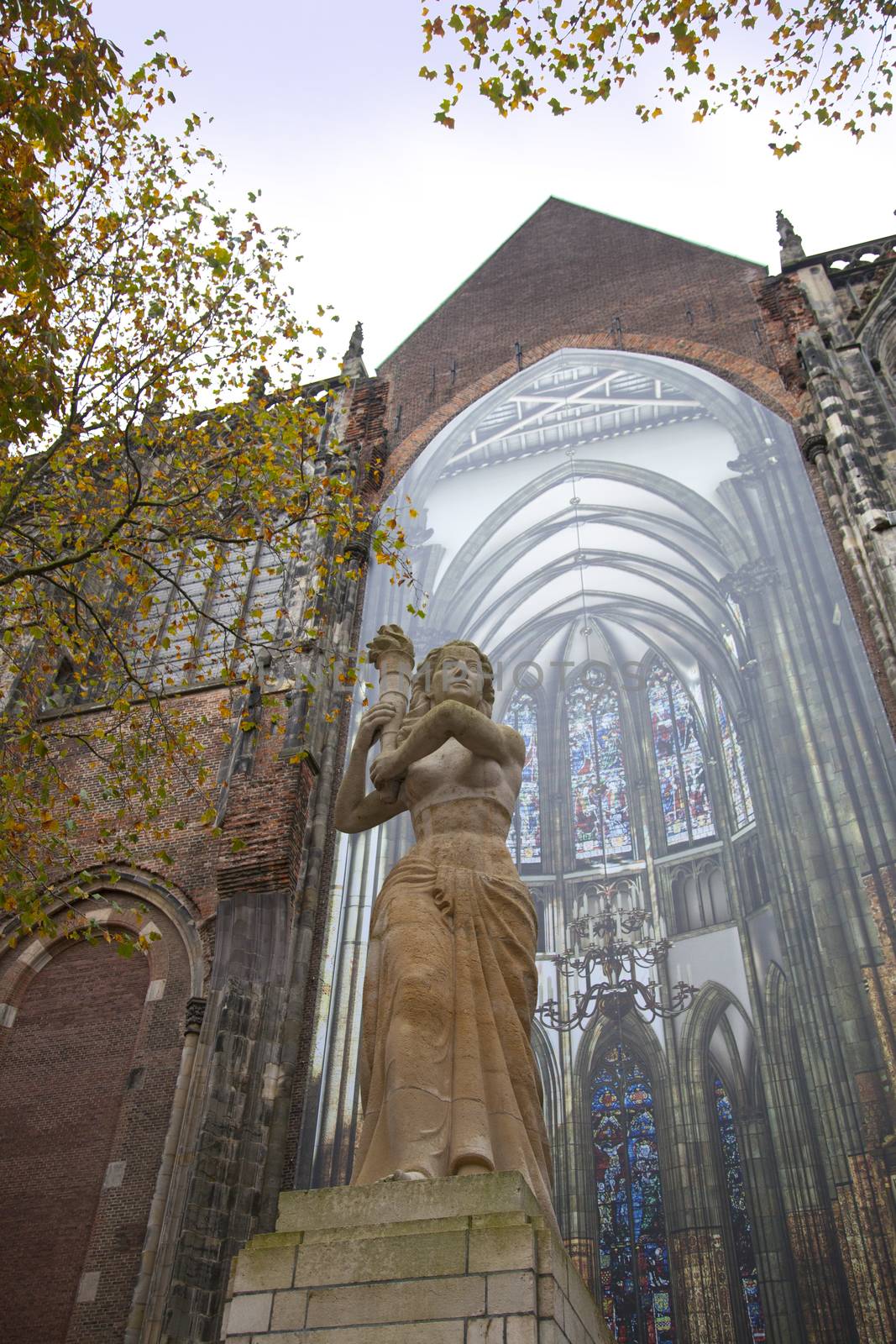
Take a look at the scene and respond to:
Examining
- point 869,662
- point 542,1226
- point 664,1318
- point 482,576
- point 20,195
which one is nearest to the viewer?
point 542,1226

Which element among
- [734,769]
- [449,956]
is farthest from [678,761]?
[449,956]

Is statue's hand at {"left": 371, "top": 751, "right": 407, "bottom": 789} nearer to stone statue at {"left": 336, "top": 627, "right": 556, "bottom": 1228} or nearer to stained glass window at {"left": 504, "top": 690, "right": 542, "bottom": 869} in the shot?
stone statue at {"left": 336, "top": 627, "right": 556, "bottom": 1228}

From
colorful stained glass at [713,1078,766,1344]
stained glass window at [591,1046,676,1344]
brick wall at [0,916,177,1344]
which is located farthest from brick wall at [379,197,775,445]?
colorful stained glass at [713,1078,766,1344]

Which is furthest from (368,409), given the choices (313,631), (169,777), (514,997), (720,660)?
(514,997)

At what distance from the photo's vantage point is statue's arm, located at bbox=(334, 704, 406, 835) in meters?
5.50

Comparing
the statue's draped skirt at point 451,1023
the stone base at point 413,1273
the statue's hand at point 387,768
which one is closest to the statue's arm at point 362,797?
the statue's hand at point 387,768

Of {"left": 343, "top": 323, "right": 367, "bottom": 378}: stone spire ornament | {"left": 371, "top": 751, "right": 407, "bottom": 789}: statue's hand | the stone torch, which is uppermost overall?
{"left": 343, "top": 323, "right": 367, "bottom": 378}: stone spire ornament

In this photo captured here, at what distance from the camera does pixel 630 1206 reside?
18344 millimetres

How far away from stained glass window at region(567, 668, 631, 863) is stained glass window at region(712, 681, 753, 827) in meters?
2.64

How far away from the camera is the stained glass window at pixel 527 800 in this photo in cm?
2244

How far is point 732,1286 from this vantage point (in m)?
16.2

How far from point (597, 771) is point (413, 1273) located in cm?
2020

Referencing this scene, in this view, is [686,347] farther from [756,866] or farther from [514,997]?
[514,997]

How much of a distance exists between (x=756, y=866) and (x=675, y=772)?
3439mm
